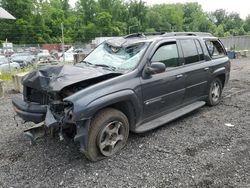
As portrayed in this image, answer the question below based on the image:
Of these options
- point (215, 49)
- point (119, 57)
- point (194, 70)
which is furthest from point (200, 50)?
point (119, 57)

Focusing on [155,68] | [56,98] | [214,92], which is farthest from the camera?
[214,92]

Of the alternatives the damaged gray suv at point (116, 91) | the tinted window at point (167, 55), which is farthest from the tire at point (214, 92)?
the tinted window at point (167, 55)

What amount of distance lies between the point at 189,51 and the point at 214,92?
154 centimetres

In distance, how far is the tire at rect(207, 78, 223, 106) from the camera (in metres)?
6.26

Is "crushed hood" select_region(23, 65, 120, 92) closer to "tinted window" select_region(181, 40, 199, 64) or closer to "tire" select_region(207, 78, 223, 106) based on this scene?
"tinted window" select_region(181, 40, 199, 64)

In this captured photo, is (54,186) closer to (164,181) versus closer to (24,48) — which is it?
(164,181)

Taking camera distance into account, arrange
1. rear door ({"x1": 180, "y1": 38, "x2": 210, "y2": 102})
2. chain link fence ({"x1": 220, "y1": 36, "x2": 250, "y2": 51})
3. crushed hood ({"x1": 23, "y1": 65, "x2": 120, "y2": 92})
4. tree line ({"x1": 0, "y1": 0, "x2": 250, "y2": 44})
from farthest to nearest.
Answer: tree line ({"x1": 0, "y1": 0, "x2": 250, "y2": 44}) < chain link fence ({"x1": 220, "y1": 36, "x2": 250, "y2": 51}) < rear door ({"x1": 180, "y1": 38, "x2": 210, "y2": 102}) < crushed hood ({"x1": 23, "y1": 65, "x2": 120, "y2": 92})

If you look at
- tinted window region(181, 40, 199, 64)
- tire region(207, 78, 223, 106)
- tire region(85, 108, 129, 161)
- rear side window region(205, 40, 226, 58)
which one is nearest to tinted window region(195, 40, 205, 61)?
tinted window region(181, 40, 199, 64)

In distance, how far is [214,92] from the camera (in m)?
6.45

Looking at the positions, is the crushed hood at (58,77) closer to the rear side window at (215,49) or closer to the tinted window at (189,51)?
the tinted window at (189,51)

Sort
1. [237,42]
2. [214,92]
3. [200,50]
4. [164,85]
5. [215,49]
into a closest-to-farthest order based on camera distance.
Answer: [164,85] → [200,50] → [214,92] → [215,49] → [237,42]

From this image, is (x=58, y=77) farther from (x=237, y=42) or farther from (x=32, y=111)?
(x=237, y=42)

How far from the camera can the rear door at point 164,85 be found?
4.48 m

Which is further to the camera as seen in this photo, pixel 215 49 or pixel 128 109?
pixel 215 49
